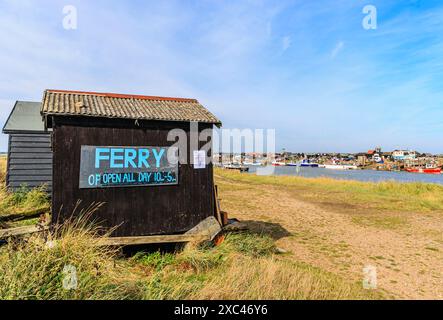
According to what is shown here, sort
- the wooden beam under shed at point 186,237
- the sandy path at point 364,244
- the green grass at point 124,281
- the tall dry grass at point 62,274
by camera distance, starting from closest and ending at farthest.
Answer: the tall dry grass at point 62,274 → the green grass at point 124,281 → the sandy path at point 364,244 → the wooden beam under shed at point 186,237

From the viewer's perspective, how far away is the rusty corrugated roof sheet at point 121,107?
7.40m

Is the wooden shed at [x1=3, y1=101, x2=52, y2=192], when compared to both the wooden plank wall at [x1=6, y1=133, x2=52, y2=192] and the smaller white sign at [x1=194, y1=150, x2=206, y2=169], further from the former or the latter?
the smaller white sign at [x1=194, y1=150, x2=206, y2=169]

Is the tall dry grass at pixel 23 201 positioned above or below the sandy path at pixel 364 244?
above

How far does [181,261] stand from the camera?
22.8 feet

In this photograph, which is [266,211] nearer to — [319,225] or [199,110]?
[319,225]

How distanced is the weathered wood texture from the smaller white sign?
0.13m

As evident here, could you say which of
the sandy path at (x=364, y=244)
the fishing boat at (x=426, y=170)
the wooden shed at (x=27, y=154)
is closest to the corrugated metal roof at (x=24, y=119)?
the wooden shed at (x=27, y=154)

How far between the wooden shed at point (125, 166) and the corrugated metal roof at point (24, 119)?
7240mm

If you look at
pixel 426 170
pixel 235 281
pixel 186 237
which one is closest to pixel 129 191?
pixel 186 237

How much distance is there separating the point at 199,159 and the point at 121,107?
263cm

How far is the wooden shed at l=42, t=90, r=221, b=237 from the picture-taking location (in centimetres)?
724

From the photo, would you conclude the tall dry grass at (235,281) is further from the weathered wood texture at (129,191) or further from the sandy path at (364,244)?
the weathered wood texture at (129,191)
